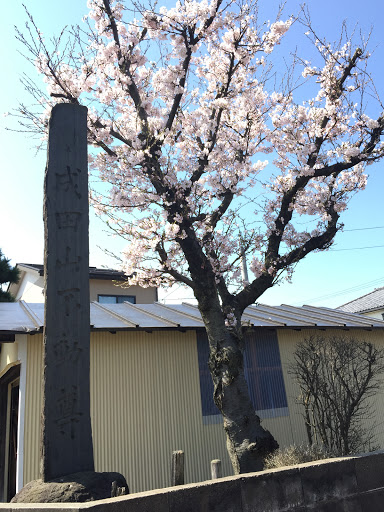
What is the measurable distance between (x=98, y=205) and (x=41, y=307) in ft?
13.8

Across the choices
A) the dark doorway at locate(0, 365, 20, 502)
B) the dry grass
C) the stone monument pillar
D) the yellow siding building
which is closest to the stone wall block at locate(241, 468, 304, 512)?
the stone monument pillar

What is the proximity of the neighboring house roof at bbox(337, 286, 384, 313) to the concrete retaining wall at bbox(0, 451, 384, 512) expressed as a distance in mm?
25729

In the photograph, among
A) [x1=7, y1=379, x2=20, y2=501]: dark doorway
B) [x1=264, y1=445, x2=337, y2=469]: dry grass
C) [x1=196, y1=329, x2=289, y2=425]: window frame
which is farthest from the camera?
[x1=7, y1=379, x2=20, y2=501]: dark doorway

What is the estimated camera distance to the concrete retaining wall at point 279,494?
3.01 meters

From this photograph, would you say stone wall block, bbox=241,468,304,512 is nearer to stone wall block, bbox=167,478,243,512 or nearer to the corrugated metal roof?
stone wall block, bbox=167,478,243,512

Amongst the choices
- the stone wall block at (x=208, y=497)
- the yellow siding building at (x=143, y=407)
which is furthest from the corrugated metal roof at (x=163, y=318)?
the stone wall block at (x=208, y=497)

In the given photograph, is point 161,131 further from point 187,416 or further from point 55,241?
point 187,416

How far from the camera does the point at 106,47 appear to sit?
750 cm

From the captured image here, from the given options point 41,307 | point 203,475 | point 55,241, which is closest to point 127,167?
point 55,241

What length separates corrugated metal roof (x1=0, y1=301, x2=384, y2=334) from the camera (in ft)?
28.1

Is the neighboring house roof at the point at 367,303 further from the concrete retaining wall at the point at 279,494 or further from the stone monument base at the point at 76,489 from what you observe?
the stone monument base at the point at 76,489

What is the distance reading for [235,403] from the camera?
623cm

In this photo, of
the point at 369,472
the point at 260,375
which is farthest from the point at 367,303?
the point at 369,472

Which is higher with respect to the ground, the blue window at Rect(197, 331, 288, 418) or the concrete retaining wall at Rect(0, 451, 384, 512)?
the blue window at Rect(197, 331, 288, 418)
